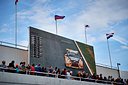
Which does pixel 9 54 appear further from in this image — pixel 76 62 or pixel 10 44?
A: pixel 76 62

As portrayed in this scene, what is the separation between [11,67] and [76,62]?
9.15 meters

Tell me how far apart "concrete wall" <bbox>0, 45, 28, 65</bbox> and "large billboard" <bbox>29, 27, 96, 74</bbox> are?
1.05m

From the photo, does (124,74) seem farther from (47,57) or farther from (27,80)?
(27,80)

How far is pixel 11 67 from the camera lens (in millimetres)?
15523

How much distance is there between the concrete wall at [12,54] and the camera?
18302 mm

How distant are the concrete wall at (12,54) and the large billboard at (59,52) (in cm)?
105

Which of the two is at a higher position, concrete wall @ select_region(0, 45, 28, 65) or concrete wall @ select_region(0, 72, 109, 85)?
concrete wall @ select_region(0, 45, 28, 65)

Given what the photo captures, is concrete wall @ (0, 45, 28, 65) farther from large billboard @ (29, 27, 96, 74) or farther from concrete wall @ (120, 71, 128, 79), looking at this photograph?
concrete wall @ (120, 71, 128, 79)

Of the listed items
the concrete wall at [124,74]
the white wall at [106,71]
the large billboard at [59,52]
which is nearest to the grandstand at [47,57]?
the large billboard at [59,52]

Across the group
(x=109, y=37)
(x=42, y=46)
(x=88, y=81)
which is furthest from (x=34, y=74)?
(x=109, y=37)

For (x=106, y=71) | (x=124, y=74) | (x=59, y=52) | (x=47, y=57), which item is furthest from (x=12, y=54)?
(x=124, y=74)

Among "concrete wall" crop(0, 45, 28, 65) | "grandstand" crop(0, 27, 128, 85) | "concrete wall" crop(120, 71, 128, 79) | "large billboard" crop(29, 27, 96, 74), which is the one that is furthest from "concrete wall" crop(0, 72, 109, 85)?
"concrete wall" crop(120, 71, 128, 79)

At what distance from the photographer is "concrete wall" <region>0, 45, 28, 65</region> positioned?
18.3 m

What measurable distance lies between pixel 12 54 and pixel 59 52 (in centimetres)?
470
